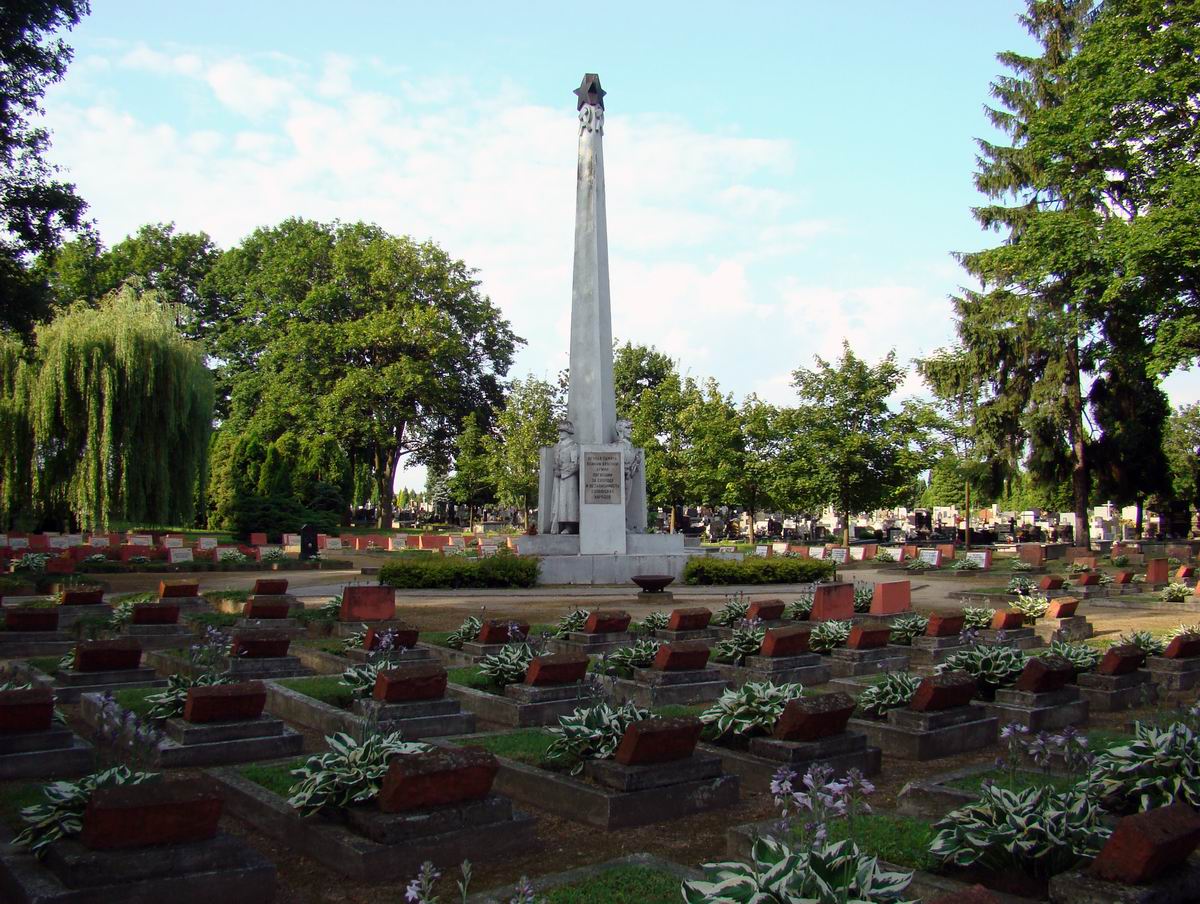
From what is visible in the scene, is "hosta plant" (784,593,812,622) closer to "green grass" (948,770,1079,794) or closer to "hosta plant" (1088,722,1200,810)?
"green grass" (948,770,1079,794)

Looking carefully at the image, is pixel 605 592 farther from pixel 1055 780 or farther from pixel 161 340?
pixel 161 340

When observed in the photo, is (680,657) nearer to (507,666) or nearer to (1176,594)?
(507,666)

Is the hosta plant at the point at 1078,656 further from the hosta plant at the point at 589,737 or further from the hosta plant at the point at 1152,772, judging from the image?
the hosta plant at the point at 589,737

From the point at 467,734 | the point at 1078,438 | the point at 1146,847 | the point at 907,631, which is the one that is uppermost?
the point at 1078,438

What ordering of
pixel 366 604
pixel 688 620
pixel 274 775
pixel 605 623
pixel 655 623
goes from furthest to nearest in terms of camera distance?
pixel 366 604 < pixel 655 623 < pixel 688 620 < pixel 605 623 < pixel 274 775

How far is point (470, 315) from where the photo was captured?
177 ft

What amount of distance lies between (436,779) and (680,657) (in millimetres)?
5135

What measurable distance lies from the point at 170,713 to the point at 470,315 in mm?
47106

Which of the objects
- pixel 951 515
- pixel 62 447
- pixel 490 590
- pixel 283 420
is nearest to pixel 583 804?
pixel 490 590

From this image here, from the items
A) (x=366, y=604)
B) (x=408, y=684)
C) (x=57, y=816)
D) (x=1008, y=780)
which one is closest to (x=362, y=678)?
(x=408, y=684)

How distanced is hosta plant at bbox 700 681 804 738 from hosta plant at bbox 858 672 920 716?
125cm

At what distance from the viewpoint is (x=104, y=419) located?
1130 inches

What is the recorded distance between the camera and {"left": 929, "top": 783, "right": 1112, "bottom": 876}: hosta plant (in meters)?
4.71

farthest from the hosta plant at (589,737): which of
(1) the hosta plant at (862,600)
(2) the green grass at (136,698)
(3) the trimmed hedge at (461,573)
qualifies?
(3) the trimmed hedge at (461,573)
